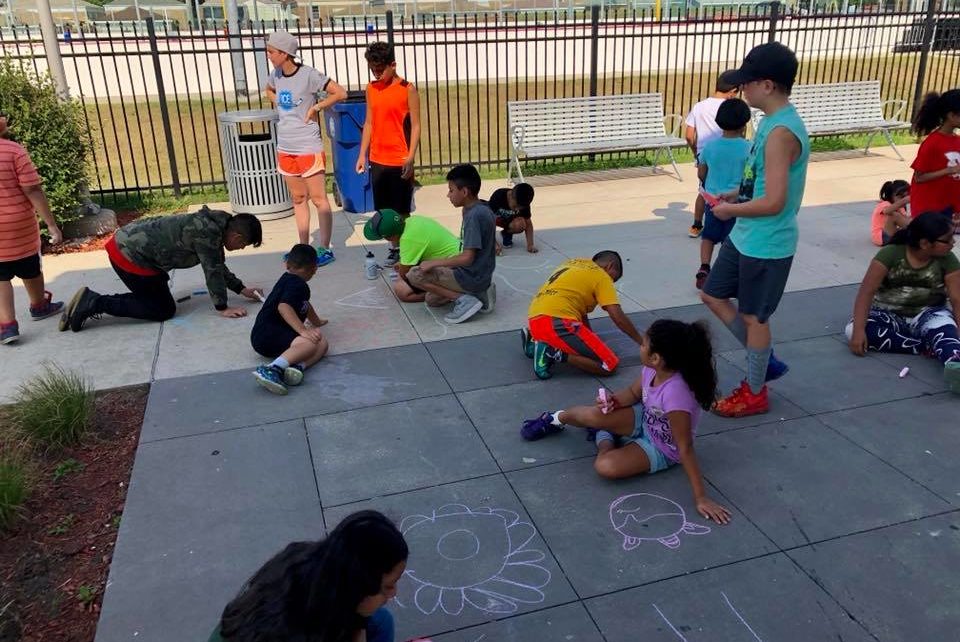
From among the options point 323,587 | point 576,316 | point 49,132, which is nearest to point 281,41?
point 49,132

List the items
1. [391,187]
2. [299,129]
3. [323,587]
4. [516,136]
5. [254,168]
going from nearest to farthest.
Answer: [323,587] → [299,129] → [391,187] → [254,168] → [516,136]

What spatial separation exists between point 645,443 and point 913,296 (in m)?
2.43

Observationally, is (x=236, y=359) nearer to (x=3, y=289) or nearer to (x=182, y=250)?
(x=182, y=250)

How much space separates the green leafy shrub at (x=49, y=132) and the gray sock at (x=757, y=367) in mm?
6501

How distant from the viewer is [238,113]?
8383 millimetres

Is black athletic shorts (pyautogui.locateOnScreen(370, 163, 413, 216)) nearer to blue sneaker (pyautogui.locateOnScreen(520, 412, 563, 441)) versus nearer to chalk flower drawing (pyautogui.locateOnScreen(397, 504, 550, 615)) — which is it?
blue sneaker (pyautogui.locateOnScreen(520, 412, 563, 441))

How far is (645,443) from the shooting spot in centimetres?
378

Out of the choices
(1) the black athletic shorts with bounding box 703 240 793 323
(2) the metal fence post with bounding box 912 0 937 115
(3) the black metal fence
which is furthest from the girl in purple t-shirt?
(2) the metal fence post with bounding box 912 0 937 115

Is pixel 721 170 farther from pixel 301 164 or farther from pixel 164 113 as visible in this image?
pixel 164 113

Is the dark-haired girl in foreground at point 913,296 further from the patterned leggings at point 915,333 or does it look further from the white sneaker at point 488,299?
the white sneaker at point 488,299

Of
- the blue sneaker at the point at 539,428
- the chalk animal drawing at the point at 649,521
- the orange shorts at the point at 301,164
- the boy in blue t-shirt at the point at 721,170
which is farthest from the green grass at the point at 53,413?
the boy in blue t-shirt at the point at 721,170

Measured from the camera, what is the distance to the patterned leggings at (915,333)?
4.79 meters

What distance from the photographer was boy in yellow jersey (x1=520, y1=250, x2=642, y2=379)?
4652mm

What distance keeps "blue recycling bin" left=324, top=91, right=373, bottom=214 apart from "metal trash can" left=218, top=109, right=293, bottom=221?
0.65 metres
